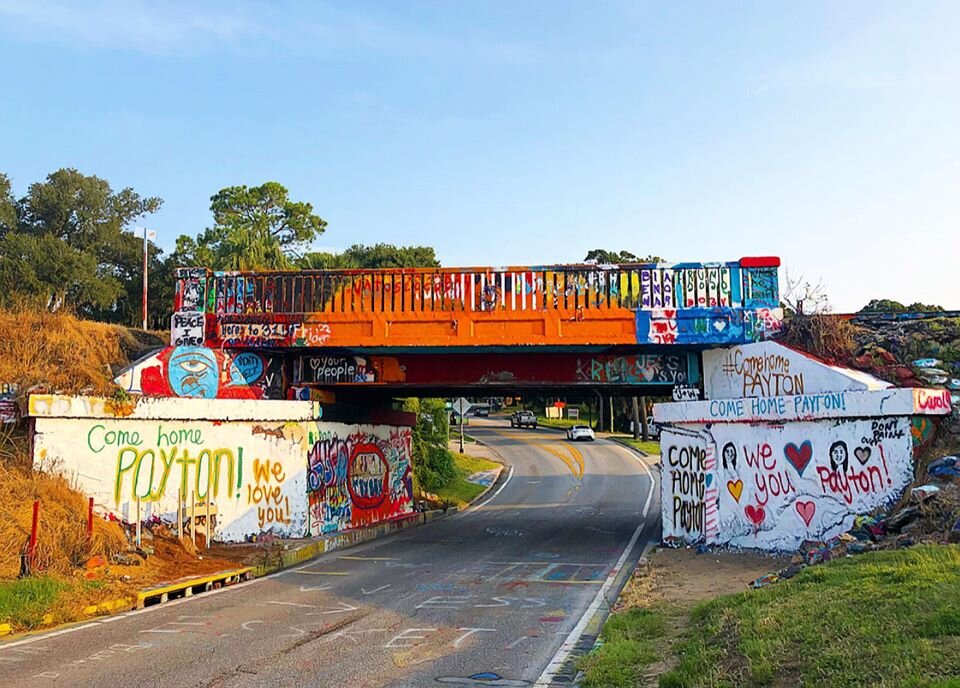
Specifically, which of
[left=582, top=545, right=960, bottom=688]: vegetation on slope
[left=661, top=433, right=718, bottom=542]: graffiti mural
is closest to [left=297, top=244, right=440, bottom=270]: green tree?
[left=661, top=433, right=718, bottom=542]: graffiti mural

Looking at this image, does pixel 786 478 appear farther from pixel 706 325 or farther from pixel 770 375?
pixel 706 325

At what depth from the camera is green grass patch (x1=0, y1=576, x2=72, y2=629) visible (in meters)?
10.7

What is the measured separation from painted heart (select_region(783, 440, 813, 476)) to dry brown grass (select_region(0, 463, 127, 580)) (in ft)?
38.6

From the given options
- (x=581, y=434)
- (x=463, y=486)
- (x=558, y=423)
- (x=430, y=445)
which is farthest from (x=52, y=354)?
(x=558, y=423)

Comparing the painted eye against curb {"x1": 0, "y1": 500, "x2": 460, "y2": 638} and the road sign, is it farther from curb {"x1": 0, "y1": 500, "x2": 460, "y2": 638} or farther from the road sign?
the road sign

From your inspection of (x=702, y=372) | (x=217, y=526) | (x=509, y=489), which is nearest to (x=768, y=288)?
(x=702, y=372)

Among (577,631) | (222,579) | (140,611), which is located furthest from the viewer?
(222,579)

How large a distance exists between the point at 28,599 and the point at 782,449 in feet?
40.7

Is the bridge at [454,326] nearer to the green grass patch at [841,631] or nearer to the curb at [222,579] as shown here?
the curb at [222,579]

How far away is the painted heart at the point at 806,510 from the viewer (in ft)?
48.9

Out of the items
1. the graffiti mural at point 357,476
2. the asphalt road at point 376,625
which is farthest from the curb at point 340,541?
the graffiti mural at point 357,476

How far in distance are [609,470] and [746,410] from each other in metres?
28.2

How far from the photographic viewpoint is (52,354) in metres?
16.8

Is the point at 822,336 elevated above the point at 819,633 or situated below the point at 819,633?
above
